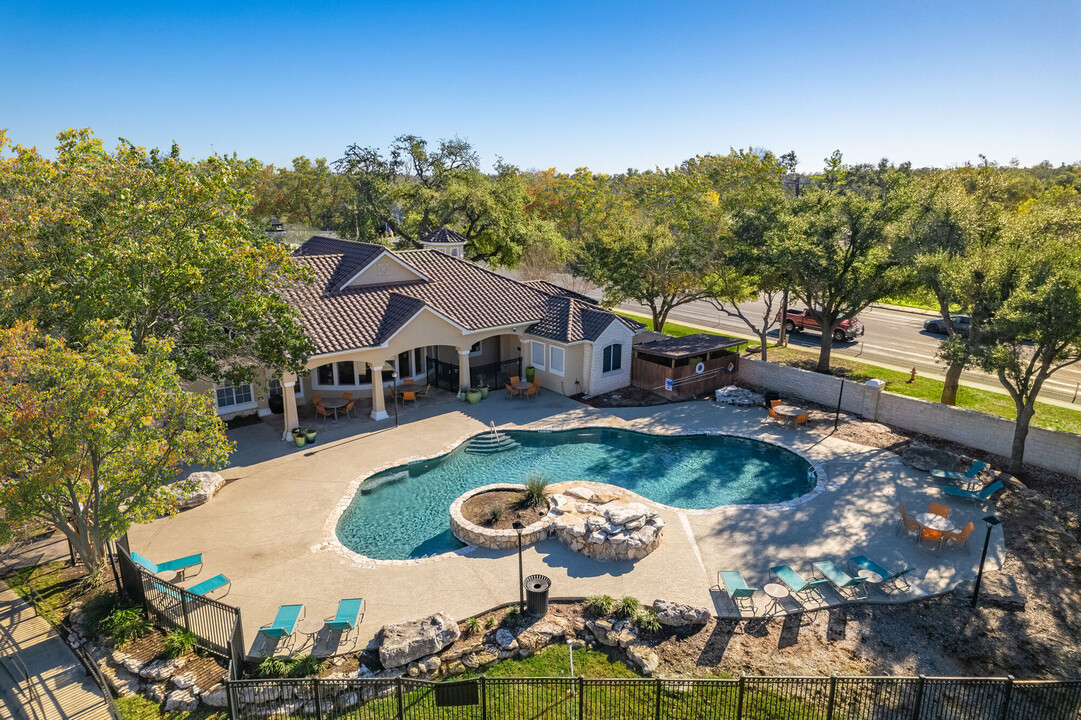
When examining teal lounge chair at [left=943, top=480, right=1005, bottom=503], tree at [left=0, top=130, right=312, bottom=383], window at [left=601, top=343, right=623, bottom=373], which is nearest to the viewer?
tree at [left=0, top=130, right=312, bottom=383]

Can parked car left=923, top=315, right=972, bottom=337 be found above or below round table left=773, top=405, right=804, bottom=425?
above

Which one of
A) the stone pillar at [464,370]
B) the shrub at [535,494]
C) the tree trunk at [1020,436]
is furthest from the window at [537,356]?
the tree trunk at [1020,436]

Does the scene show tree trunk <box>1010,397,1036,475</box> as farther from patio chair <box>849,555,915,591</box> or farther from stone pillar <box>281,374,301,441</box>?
stone pillar <box>281,374,301,441</box>

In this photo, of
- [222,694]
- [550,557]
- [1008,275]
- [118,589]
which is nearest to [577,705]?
[550,557]

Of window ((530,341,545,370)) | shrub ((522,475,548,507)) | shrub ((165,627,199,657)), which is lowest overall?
shrub ((165,627,199,657))

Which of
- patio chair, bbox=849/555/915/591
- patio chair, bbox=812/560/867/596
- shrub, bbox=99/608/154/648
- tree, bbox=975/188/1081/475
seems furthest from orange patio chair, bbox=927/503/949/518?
shrub, bbox=99/608/154/648
